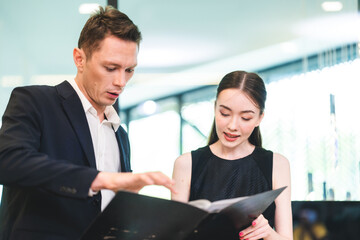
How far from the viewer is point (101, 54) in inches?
63.8

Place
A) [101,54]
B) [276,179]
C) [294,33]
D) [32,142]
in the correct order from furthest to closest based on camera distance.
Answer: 1. [294,33]
2. [276,179]
3. [101,54]
4. [32,142]

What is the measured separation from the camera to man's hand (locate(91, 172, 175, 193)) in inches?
49.5

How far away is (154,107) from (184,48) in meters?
0.45

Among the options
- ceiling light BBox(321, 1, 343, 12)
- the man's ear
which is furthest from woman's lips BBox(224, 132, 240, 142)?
ceiling light BBox(321, 1, 343, 12)

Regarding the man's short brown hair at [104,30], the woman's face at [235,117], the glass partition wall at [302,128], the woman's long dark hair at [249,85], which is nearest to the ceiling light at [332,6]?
the glass partition wall at [302,128]

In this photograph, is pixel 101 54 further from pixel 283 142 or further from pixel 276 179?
pixel 283 142

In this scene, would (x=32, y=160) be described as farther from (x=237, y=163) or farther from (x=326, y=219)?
(x=326, y=219)

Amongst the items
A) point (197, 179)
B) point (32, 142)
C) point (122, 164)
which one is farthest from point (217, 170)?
point (32, 142)

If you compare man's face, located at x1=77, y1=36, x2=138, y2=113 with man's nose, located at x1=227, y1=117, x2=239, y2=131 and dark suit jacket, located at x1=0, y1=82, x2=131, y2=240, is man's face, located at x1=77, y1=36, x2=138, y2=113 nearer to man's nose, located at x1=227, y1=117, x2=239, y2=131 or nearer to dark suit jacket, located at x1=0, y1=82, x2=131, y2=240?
dark suit jacket, located at x1=0, y1=82, x2=131, y2=240

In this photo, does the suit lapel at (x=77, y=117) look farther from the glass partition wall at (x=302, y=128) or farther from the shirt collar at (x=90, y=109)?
the glass partition wall at (x=302, y=128)

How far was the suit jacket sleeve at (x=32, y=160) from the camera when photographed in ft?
4.22

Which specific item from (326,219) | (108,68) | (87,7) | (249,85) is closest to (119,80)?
→ (108,68)

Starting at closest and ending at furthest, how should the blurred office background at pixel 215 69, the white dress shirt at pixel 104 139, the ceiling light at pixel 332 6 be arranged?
the white dress shirt at pixel 104 139, the blurred office background at pixel 215 69, the ceiling light at pixel 332 6

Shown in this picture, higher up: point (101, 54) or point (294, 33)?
point (294, 33)
